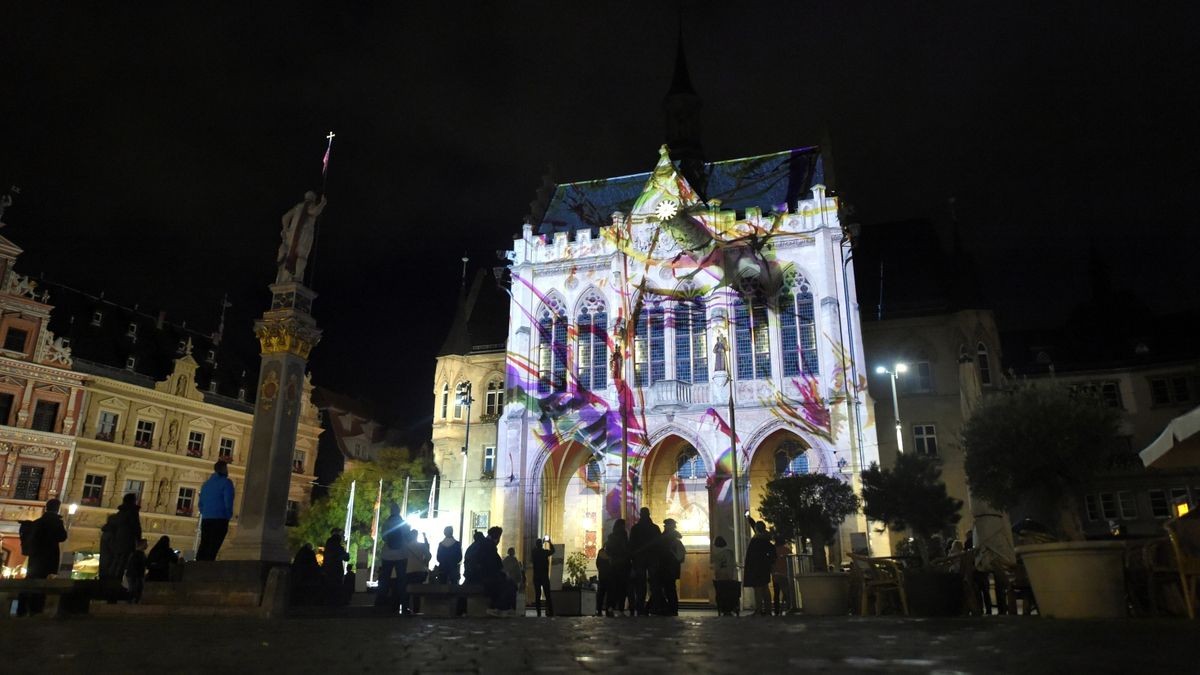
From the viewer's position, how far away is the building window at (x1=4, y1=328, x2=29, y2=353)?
34.2 meters

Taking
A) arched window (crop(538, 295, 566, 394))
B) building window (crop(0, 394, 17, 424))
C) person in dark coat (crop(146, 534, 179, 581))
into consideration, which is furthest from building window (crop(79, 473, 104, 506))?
person in dark coat (crop(146, 534, 179, 581))

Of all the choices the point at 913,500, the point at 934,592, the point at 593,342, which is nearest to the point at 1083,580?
the point at 934,592

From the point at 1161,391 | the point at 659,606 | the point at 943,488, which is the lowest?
the point at 659,606

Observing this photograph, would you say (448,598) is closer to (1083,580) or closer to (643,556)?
(643,556)

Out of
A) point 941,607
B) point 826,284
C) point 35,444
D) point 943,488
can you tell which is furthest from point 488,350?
point 941,607

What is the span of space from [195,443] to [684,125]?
104 ft

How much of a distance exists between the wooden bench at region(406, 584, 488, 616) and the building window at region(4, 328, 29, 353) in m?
32.0

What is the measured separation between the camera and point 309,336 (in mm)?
14781

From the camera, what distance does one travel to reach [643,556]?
547 inches

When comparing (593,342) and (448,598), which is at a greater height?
(593,342)

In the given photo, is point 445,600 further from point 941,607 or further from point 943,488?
point 943,488

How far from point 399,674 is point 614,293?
3091 centimetres

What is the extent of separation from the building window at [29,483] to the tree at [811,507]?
31.1m

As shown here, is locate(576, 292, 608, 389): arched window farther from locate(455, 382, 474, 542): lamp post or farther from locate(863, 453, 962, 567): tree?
locate(863, 453, 962, 567): tree
